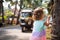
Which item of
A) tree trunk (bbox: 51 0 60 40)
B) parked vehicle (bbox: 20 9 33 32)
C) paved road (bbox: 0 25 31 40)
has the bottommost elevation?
paved road (bbox: 0 25 31 40)

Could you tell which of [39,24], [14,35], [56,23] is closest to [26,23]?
[14,35]

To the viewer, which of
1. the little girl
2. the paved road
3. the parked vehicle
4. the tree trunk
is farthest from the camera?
the parked vehicle

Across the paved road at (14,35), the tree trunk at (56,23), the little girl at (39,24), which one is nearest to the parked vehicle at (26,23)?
the paved road at (14,35)

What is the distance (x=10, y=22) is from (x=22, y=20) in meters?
15.9

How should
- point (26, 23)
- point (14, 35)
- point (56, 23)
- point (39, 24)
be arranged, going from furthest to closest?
point (26, 23) → point (14, 35) → point (56, 23) → point (39, 24)

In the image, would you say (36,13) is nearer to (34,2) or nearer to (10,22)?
(10,22)

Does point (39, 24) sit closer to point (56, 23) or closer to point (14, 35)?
point (56, 23)

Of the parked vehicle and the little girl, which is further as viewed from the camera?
the parked vehicle

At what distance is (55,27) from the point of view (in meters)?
7.86

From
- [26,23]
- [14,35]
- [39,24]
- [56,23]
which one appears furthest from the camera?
[26,23]

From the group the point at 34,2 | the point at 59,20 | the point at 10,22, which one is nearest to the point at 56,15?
the point at 59,20

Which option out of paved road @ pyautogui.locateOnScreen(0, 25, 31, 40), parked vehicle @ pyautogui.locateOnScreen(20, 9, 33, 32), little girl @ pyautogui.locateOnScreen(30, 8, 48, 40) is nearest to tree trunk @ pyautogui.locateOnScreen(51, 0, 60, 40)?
little girl @ pyautogui.locateOnScreen(30, 8, 48, 40)

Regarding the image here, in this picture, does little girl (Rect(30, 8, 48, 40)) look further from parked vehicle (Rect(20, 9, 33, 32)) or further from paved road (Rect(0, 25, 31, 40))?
parked vehicle (Rect(20, 9, 33, 32))

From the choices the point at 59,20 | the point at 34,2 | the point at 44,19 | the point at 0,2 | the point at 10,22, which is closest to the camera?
the point at 44,19
